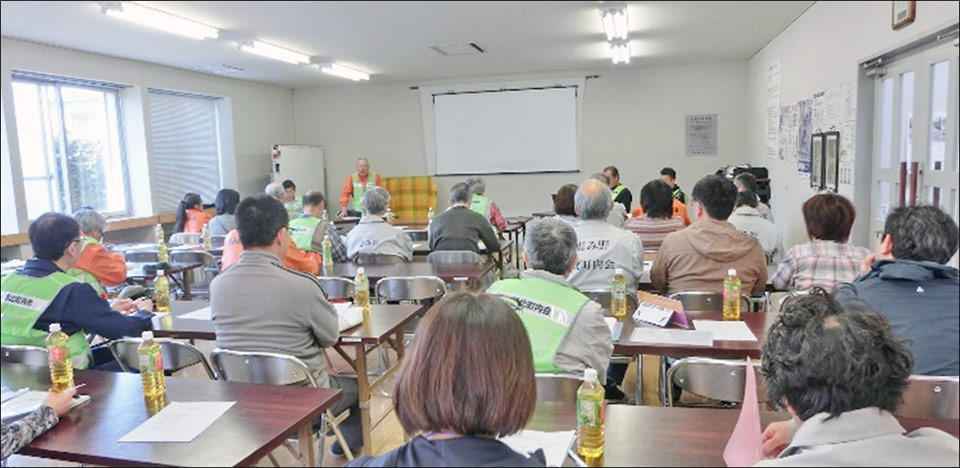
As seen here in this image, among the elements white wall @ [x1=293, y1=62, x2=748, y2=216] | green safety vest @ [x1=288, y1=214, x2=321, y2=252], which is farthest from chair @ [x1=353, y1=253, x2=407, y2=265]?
white wall @ [x1=293, y1=62, x2=748, y2=216]

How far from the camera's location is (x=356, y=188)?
295 inches

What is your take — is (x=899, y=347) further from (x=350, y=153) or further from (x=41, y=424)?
(x=350, y=153)

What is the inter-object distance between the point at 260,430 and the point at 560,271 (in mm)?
881

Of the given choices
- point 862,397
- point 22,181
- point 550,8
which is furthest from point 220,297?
point 862,397

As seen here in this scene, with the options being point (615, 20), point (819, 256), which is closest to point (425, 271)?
point (819, 256)

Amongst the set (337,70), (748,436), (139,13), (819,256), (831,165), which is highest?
(337,70)

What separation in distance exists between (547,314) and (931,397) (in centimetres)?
91

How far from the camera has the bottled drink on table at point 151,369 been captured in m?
1.51

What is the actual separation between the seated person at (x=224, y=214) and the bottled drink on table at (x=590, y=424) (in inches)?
100

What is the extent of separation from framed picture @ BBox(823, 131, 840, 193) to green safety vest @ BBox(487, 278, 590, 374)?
640 mm

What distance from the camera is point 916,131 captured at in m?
0.61

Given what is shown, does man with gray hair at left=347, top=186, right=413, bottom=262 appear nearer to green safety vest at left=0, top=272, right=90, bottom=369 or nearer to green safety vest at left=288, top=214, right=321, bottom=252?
green safety vest at left=288, top=214, right=321, bottom=252

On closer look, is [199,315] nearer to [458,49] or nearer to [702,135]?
[458,49]

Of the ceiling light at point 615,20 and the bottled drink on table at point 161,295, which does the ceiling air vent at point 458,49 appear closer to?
the ceiling light at point 615,20
